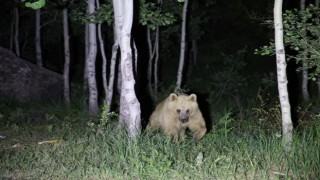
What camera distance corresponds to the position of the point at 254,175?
599cm

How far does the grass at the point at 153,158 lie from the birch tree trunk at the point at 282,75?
0.15 metres

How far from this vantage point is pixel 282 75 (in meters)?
6.57

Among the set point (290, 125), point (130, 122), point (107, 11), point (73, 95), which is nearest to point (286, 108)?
point (290, 125)

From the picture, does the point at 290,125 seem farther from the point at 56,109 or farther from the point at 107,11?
the point at 56,109

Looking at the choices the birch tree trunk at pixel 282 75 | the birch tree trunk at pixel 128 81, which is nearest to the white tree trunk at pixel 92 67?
the birch tree trunk at pixel 128 81

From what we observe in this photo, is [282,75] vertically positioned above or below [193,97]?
above

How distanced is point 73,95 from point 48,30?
637 centimetres

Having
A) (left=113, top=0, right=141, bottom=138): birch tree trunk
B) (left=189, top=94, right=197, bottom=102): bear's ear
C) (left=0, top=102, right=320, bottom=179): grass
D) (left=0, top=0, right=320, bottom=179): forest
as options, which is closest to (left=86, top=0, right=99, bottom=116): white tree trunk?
(left=0, top=0, right=320, bottom=179): forest

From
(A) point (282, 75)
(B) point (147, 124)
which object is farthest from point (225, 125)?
(A) point (282, 75)

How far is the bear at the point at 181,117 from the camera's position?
28.8ft

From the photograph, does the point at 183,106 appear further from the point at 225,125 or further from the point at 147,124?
the point at 147,124

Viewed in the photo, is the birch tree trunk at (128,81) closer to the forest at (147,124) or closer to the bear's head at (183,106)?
the forest at (147,124)

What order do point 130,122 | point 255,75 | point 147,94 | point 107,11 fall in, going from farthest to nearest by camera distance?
point 255,75 < point 147,94 < point 107,11 < point 130,122

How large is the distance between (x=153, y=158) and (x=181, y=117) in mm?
2539
